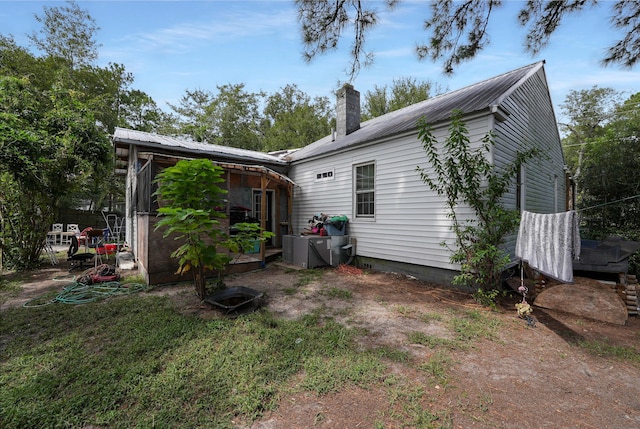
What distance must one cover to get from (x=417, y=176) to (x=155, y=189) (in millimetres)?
5490

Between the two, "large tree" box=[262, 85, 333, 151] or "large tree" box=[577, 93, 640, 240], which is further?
"large tree" box=[262, 85, 333, 151]

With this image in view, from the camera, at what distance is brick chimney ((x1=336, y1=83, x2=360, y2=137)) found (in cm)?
920

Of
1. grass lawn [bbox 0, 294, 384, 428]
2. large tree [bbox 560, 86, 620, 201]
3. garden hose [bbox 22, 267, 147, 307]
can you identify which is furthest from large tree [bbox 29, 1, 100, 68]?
large tree [bbox 560, 86, 620, 201]

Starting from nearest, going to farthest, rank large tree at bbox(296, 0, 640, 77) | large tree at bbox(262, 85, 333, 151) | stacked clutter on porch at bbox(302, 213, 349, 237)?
large tree at bbox(296, 0, 640, 77) → stacked clutter on porch at bbox(302, 213, 349, 237) → large tree at bbox(262, 85, 333, 151)

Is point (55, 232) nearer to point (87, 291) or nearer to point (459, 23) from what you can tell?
point (87, 291)

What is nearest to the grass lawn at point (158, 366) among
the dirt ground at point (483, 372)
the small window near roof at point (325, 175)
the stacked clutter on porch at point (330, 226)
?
the dirt ground at point (483, 372)

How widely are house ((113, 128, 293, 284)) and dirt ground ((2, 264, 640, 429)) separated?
0.86 metres

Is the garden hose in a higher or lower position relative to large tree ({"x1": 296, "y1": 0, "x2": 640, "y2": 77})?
lower

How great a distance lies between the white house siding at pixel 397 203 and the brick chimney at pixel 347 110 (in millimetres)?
2025

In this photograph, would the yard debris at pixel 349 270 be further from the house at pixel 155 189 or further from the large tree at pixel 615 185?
the large tree at pixel 615 185

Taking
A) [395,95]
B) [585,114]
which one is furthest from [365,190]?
[585,114]

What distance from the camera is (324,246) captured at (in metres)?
6.91

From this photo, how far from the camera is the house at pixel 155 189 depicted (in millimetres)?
5016

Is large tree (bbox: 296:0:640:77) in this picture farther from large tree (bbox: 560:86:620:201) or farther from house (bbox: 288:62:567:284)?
large tree (bbox: 560:86:620:201)
